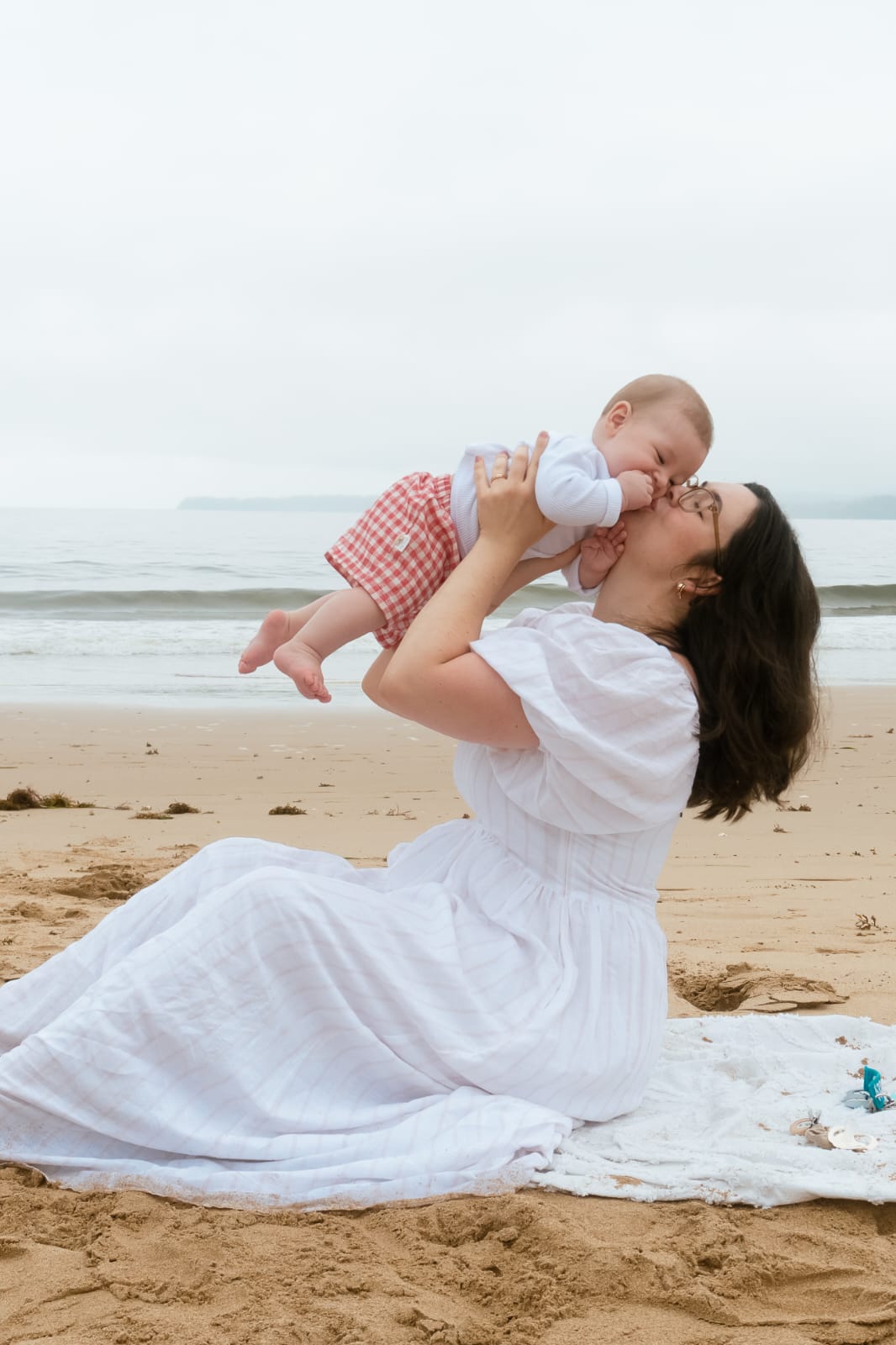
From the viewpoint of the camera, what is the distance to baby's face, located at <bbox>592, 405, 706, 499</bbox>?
10.1 feet

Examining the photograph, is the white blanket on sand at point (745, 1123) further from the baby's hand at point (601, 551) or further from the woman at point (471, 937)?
the baby's hand at point (601, 551)

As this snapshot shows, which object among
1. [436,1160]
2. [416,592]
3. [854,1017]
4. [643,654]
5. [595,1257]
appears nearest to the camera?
[595,1257]

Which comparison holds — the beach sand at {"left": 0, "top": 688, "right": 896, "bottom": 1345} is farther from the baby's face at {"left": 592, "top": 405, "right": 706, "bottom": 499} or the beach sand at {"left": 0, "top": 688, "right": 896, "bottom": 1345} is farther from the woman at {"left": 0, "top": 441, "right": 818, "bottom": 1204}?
the baby's face at {"left": 592, "top": 405, "right": 706, "bottom": 499}

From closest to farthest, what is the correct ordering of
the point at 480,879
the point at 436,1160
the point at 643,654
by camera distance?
the point at 436,1160
the point at 643,654
the point at 480,879

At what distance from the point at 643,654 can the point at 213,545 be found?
30.1 meters

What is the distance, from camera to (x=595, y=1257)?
87.5 inches

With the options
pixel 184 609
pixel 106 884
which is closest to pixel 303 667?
pixel 106 884

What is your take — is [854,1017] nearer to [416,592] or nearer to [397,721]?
[416,592]

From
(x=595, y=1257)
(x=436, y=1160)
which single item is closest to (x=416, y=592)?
(x=436, y=1160)

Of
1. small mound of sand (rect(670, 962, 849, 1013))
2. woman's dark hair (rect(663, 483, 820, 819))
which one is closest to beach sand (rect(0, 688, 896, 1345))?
small mound of sand (rect(670, 962, 849, 1013))

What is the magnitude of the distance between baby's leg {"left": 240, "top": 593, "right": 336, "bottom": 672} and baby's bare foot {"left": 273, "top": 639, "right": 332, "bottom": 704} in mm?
279

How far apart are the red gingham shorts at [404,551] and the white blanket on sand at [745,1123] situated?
4.35ft

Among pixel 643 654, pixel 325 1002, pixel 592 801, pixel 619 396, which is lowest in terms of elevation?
pixel 325 1002

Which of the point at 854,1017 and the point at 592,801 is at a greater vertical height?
the point at 592,801
